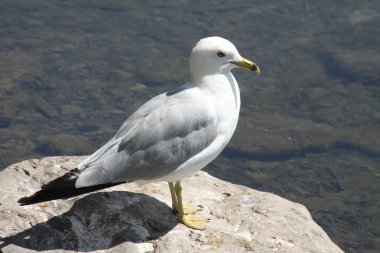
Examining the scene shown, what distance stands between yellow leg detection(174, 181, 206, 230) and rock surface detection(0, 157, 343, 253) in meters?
0.04

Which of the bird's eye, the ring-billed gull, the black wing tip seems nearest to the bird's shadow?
the ring-billed gull

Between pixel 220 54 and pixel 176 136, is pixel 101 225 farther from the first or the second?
pixel 220 54

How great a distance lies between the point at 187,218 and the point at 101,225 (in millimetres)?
683

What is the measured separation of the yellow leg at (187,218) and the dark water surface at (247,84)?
4.38 m

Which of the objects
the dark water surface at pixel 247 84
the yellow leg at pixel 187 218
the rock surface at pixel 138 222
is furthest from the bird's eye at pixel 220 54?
the dark water surface at pixel 247 84

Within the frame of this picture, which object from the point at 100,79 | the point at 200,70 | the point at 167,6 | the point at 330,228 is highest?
the point at 200,70

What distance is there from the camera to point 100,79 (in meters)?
12.8

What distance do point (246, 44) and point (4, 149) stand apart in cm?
496

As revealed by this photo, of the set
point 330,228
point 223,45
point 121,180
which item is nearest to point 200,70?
point 223,45

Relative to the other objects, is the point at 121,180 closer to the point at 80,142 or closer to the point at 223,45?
the point at 223,45

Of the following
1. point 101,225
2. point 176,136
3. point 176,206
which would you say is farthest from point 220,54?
point 101,225

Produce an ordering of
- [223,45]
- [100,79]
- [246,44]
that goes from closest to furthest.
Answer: [223,45]
[100,79]
[246,44]

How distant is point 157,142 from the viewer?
5.41 metres

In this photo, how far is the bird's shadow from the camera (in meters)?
5.34
